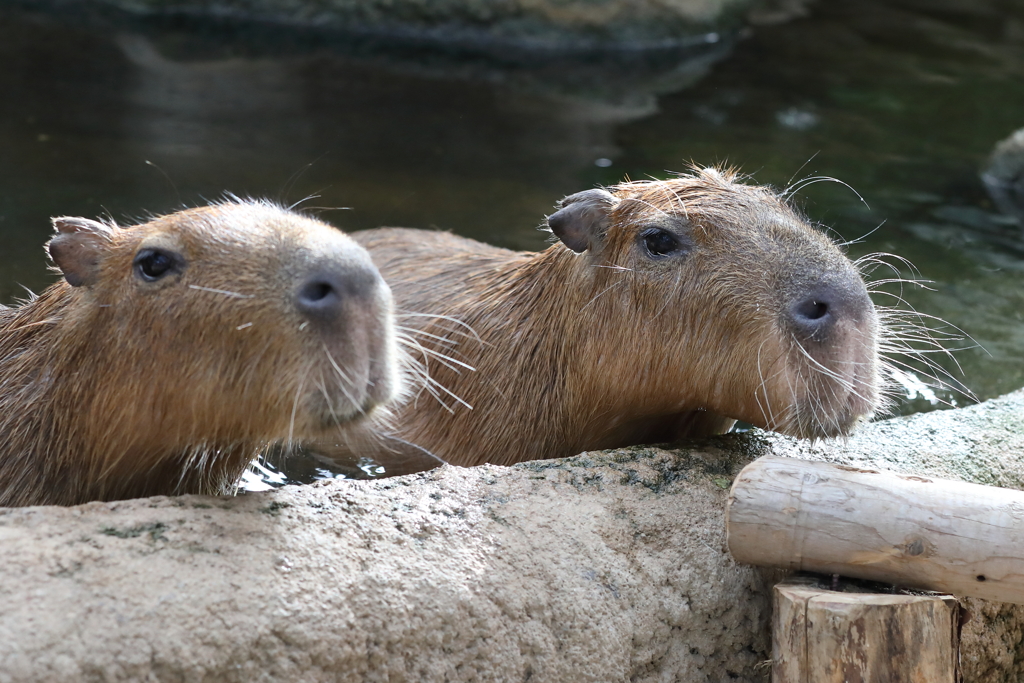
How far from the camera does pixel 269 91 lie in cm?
978

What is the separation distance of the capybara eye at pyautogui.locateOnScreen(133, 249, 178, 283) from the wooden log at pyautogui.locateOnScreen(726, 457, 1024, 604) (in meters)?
1.63

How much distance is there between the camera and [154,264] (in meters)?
3.01

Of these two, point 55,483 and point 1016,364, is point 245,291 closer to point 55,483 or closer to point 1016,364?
point 55,483

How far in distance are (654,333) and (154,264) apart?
1.62 m

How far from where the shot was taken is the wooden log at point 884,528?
2.91m

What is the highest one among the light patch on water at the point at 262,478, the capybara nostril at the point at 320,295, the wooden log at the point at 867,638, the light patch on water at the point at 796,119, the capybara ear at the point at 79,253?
the capybara nostril at the point at 320,295

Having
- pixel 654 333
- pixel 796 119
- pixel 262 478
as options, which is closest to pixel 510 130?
pixel 796 119

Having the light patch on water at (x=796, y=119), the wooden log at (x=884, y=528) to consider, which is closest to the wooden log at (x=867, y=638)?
the wooden log at (x=884, y=528)

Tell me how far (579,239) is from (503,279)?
66cm

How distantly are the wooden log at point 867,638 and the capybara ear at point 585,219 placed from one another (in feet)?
4.91

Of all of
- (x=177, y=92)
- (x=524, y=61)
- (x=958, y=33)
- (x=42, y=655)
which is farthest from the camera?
(x=958, y=33)

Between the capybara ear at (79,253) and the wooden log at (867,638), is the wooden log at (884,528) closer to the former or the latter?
the wooden log at (867,638)

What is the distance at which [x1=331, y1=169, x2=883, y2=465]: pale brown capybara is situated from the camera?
11.4 feet

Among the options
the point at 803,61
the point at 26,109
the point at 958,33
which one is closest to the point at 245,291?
the point at 26,109
